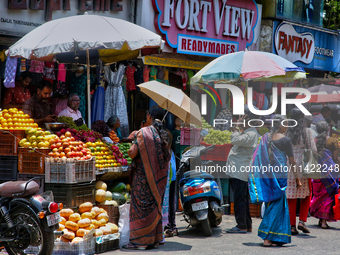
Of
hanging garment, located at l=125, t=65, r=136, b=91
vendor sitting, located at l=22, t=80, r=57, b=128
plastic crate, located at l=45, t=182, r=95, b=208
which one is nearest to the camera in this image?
plastic crate, located at l=45, t=182, r=95, b=208

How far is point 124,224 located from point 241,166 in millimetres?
2177

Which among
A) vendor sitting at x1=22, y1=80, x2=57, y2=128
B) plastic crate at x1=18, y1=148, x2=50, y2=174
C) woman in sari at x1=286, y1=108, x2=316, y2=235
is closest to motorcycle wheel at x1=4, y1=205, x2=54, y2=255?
plastic crate at x1=18, y1=148, x2=50, y2=174

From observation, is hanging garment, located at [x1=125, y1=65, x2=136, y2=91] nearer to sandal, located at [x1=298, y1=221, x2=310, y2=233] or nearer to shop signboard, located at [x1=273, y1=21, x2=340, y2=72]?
sandal, located at [x1=298, y1=221, x2=310, y2=233]

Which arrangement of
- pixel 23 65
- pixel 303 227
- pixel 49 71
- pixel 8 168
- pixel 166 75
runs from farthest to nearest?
pixel 166 75, pixel 49 71, pixel 23 65, pixel 303 227, pixel 8 168

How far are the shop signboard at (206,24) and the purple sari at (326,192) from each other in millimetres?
5057

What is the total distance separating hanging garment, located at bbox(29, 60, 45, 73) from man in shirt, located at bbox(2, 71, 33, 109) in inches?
6.5

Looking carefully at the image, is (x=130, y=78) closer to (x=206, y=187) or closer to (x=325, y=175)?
(x=206, y=187)

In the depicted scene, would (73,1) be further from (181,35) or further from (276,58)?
(276,58)

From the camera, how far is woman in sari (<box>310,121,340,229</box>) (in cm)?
845

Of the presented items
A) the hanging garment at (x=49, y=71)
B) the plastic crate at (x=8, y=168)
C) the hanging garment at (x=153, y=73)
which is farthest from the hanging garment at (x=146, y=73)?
the plastic crate at (x=8, y=168)

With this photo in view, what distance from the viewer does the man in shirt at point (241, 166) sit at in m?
7.58

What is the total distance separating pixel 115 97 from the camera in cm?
1063

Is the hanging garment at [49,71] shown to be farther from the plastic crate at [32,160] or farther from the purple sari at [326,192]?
the purple sari at [326,192]

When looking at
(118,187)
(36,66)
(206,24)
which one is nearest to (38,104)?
(36,66)
